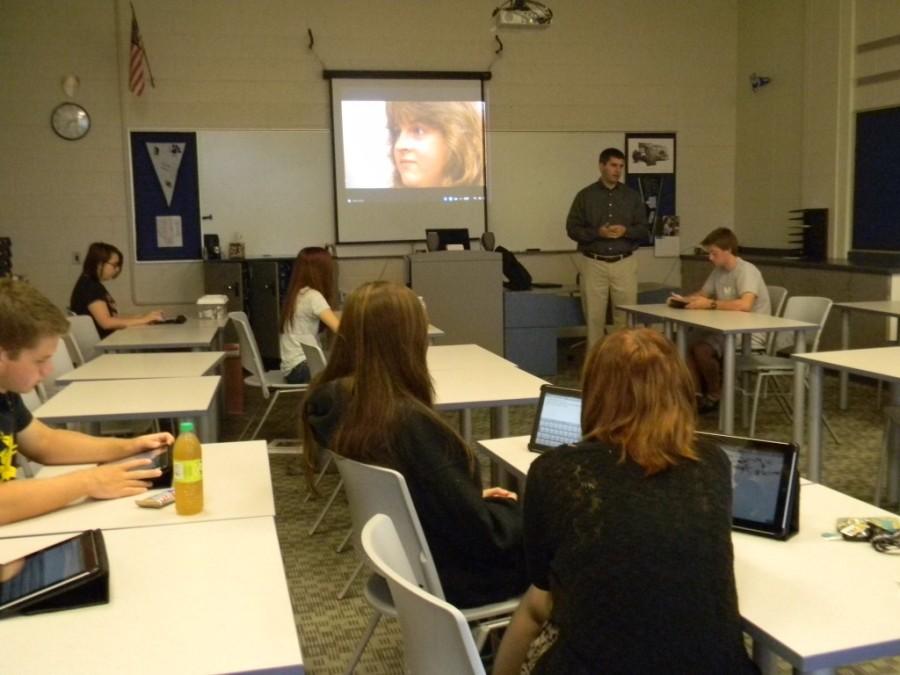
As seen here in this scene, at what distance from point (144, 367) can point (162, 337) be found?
0.93 meters

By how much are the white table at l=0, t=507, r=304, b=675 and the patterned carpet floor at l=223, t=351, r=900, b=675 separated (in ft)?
3.69

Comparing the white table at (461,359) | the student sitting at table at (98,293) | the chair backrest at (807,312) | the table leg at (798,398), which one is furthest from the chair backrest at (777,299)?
the student sitting at table at (98,293)

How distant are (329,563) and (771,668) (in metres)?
2.26

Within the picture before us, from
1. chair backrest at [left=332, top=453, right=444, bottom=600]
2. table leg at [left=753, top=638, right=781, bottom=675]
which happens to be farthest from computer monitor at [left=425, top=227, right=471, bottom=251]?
table leg at [left=753, top=638, right=781, bottom=675]

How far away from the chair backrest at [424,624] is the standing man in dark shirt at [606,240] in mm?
5670

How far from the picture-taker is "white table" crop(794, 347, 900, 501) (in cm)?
360

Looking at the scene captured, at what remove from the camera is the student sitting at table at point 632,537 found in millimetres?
1368

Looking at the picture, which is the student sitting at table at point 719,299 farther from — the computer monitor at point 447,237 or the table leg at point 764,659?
the table leg at point 764,659

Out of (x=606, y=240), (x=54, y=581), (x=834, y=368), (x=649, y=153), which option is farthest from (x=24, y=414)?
(x=649, y=153)

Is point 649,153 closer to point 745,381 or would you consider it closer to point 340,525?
point 745,381

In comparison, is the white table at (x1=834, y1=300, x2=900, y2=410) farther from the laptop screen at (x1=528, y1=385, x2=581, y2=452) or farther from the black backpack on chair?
the laptop screen at (x1=528, y1=385, x2=581, y2=452)

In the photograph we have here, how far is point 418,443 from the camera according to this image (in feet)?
6.52

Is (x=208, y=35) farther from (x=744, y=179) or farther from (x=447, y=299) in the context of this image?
(x=744, y=179)

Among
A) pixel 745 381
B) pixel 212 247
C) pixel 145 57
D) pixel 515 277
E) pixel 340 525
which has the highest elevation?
pixel 145 57
